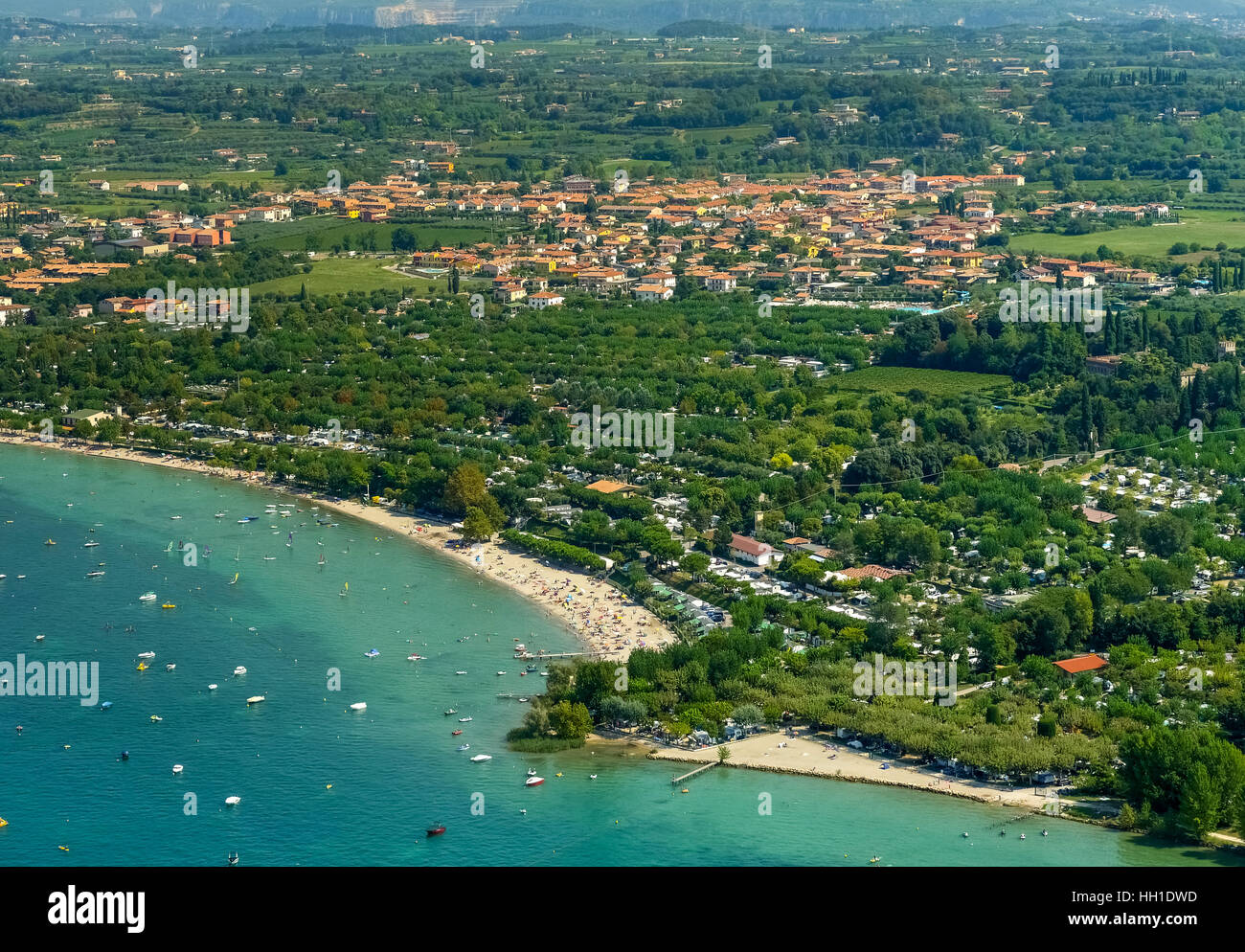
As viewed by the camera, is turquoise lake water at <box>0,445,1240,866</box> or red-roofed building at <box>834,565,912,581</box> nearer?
turquoise lake water at <box>0,445,1240,866</box>

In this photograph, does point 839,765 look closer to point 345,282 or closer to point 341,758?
point 341,758

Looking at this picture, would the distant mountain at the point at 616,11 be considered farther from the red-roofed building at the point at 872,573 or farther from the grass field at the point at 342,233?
the red-roofed building at the point at 872,573

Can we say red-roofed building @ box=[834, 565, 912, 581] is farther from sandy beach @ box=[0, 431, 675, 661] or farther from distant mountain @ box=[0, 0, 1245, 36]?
distant mountain @ box=[0, 0, 1245, 36]

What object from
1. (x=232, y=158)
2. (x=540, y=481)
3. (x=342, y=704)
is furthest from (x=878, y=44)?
(x=342, y=704)

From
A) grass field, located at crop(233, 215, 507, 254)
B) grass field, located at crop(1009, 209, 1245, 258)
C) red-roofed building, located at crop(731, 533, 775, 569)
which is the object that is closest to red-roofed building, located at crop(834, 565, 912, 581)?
red-roofed building, located at crop(731, 533, 775, 569)

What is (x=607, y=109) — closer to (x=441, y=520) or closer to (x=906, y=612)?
(x=441, y=520)

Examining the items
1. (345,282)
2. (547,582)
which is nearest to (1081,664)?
(547,582)
